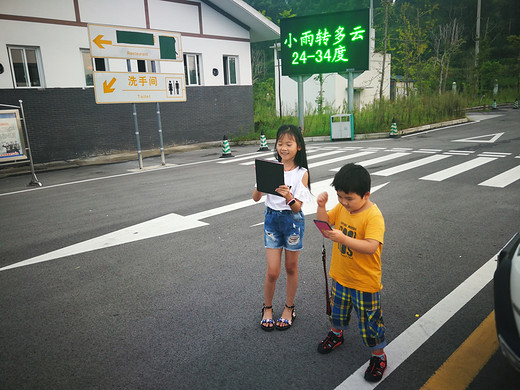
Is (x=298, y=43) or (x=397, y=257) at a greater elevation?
(x=298, y=43)

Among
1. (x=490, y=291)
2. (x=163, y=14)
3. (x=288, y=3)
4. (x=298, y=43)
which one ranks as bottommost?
(x=490, y=291)

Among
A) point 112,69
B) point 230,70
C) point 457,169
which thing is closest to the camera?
point 457,169

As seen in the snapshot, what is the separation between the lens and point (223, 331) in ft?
10.8

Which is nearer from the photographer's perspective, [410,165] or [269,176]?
[269,176]

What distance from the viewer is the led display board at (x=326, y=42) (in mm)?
17062

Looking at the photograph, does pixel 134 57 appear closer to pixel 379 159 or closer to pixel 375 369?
pixel 379 159

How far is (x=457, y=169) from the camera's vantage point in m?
9.79

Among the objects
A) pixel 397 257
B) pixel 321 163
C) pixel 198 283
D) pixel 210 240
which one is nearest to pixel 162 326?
pixel 198 283

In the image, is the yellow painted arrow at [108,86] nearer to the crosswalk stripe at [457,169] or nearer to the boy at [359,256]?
the crosswalk stripe at [457,169]

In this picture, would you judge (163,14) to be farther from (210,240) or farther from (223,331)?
(223,331)

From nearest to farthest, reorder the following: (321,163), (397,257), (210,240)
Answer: (397,257)
(210,240)
(321,163)

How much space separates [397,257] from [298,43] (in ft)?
51.2

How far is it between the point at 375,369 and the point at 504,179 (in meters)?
7.56

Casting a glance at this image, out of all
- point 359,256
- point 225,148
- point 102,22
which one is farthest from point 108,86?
point 359,256
